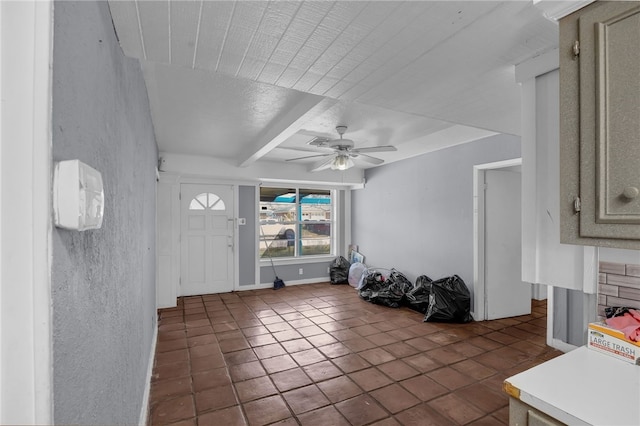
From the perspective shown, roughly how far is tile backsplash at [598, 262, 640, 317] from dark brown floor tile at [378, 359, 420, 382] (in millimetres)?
1541

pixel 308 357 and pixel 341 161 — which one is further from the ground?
pixel 341 161

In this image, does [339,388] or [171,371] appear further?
[171,371]

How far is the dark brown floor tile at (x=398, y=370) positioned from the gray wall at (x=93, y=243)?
1902 millimetres

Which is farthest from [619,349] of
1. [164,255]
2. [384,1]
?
[164,255]

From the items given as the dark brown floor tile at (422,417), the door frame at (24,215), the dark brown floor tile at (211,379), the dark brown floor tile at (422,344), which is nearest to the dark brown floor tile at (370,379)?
the dark brown floor tile at (422,417)

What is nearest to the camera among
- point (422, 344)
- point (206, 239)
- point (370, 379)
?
point (370, 379)

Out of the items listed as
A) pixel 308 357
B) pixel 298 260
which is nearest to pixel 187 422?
pixel 308 357

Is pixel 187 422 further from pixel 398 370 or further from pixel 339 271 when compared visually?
pixel 339 271

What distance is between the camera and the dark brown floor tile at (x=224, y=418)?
6.43 feet

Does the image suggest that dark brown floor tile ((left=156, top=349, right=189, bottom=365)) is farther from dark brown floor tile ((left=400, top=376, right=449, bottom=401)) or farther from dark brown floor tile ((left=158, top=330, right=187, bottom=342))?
dark brown floor tile ((left=400, top=376, right=449, bottom=401))

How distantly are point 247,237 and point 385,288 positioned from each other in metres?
2.58

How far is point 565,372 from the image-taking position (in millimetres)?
1088

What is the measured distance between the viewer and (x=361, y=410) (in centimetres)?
207

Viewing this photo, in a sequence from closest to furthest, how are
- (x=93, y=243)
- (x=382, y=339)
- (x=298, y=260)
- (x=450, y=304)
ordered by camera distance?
(x=93, y=243)
(x=382, y=339)
(x=450, y=304)
(x=298, y=260)
